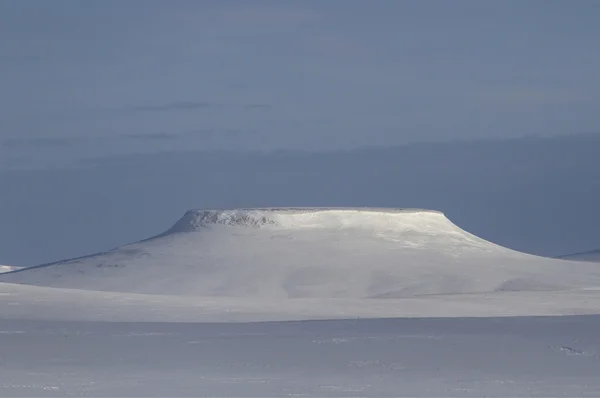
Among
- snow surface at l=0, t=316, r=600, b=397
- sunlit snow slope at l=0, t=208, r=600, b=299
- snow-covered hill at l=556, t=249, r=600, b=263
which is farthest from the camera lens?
snow-covered hill at l=556, t=249, r=600, b=263

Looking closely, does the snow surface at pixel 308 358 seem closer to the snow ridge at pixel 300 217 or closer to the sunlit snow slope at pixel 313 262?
the sunlit snow slope at pixel 313 262

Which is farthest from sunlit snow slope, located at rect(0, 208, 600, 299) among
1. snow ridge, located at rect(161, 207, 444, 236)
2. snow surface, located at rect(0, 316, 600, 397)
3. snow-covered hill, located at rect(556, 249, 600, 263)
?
snow surface, located at rect(0, 316, 600, 397)

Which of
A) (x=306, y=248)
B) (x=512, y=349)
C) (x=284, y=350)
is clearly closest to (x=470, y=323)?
(x=512, y=349)

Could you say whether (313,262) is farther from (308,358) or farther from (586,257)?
(308,358)

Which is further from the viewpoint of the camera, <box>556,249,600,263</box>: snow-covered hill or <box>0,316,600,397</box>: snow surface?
<box>556,249,600,263</box>: snow-covered hill

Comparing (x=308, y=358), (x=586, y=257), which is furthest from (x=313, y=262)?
(x=308, y=358)

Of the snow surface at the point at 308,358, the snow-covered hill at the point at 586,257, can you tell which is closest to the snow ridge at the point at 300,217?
the snow-covered hill at the point at 586,257

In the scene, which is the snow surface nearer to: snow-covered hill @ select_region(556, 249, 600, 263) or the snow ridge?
the snow ridge
